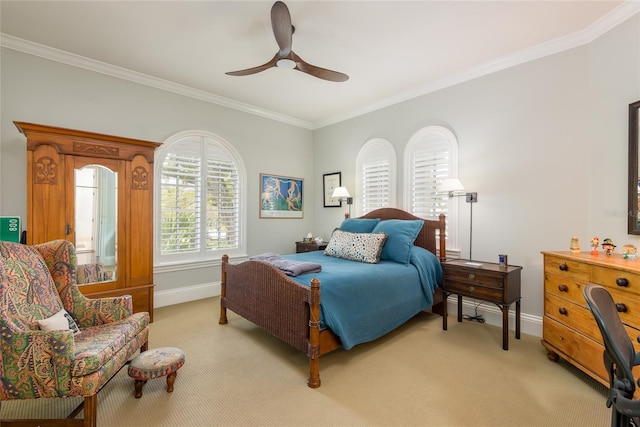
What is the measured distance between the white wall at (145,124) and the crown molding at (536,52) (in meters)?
1.96

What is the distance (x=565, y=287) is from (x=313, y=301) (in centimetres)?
204

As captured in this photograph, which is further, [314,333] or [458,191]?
[458,191]

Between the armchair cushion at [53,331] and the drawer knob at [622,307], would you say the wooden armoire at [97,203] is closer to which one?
the armchair cushion at [53,331]

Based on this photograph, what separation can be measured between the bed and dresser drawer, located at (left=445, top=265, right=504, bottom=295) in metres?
0.25

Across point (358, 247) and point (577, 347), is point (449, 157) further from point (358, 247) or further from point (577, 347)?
point (577, 347)

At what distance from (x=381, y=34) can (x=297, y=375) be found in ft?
10.3

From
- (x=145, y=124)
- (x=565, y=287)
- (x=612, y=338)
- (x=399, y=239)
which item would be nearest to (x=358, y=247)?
(x=399, y=239)

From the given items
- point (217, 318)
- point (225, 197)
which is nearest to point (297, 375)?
point (217, 318)

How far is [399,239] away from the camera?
326cm

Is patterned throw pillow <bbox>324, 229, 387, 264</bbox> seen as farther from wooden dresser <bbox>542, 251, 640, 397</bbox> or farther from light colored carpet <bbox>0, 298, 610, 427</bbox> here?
wooden dresser <bbox>542, 251, 640, 397</bbox>

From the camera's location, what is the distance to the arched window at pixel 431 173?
3625mm

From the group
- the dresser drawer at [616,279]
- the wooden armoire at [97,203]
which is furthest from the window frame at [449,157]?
the wooden armoire at [97,203]

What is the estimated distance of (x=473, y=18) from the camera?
2.52 m

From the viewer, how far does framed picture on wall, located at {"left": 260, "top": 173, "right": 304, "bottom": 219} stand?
486 cm
